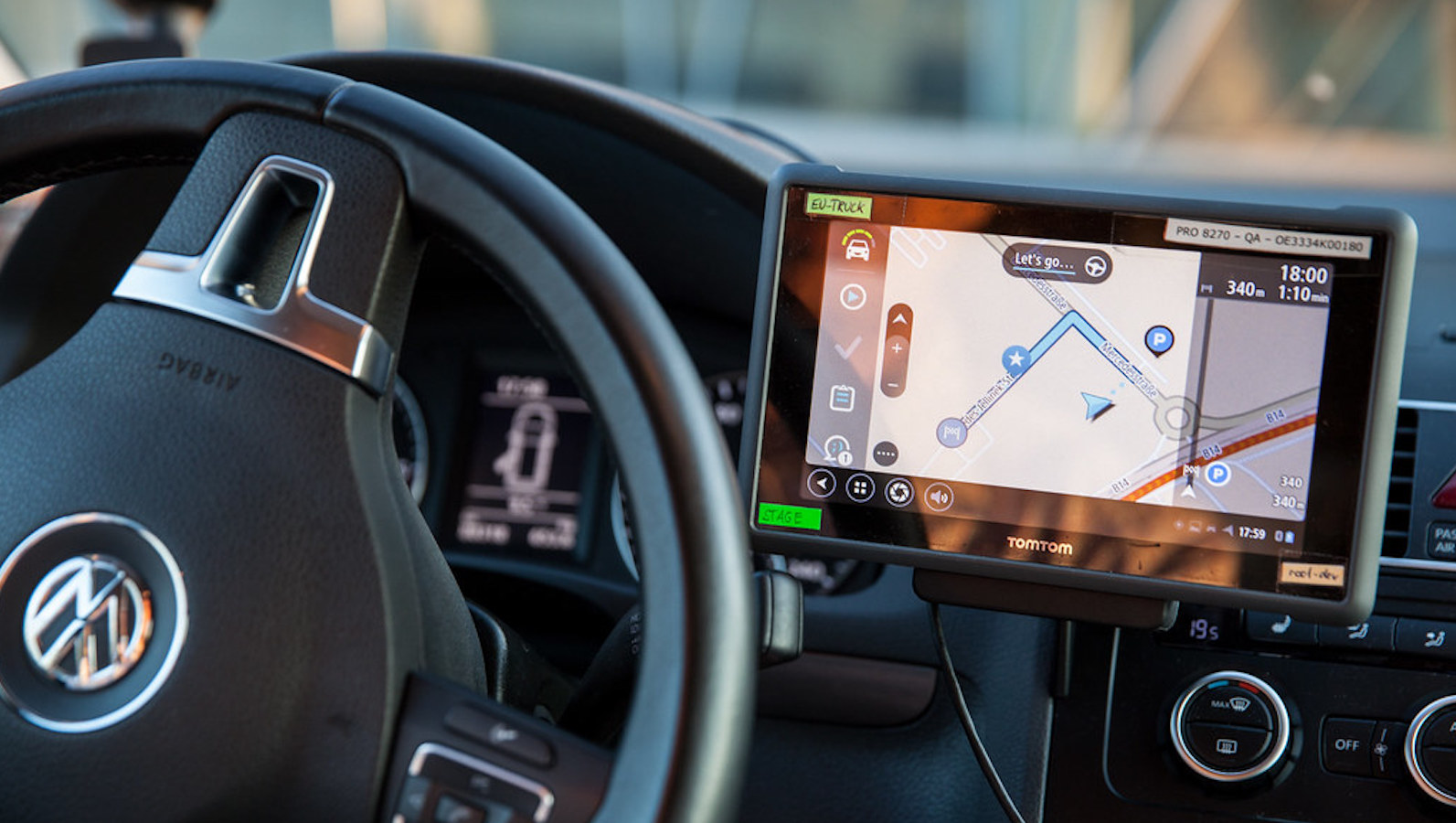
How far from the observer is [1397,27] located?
7184 mm

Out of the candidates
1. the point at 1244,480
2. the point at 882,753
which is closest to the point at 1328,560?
the point at 1244,480

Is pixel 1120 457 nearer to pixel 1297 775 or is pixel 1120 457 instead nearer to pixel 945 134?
pixel 1297 775

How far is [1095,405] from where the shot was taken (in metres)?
0.91

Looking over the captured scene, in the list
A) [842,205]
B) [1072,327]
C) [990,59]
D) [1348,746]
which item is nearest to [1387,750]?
[1348,746]

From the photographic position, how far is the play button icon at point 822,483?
3.06ft

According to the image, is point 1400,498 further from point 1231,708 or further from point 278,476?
point 278,476

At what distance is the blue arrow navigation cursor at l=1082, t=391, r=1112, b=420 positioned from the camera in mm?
907

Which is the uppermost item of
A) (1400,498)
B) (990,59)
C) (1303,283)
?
(990,59)

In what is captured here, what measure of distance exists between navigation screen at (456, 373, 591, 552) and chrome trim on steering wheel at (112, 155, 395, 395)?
2.64 feet

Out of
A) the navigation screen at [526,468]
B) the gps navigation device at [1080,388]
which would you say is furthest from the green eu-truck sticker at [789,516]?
the navigation screen at [526,468]

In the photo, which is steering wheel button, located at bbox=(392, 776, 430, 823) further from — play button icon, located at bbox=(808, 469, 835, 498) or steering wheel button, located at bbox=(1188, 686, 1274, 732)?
A: steering wheel button, located at bbox=(1188, 686, 1274, 732)

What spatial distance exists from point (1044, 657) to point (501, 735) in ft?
1.85

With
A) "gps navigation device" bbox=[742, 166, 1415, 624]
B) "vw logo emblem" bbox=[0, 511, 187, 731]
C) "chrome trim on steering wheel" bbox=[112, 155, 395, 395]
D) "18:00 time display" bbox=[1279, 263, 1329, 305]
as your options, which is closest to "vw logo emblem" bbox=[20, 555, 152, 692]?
"vw logo emblem" bbox=[0, 511, 187, 731]

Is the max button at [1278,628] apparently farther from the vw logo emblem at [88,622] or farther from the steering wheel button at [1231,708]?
the vw logo emblem at [88,622]
